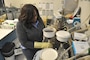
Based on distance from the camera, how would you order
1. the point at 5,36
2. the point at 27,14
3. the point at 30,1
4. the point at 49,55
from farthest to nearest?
1. the point at 30,1
2. the point at 5,36
3. the point at 27,14
4. the point at 49,55

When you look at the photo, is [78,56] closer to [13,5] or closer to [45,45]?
[45,45]

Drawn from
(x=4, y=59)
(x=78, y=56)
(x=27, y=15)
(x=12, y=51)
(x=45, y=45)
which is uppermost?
(x=27, y=15)

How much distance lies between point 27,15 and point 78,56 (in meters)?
0.92

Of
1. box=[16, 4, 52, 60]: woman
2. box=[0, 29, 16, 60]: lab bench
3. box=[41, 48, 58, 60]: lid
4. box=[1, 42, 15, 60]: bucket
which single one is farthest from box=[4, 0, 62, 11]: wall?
box=[41, 48, 58, 60]: lid

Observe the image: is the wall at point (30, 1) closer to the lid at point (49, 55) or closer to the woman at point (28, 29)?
the woman at point (28, 29)

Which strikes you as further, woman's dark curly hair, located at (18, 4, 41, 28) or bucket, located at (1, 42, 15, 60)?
bucket, located at (1, 42, 15, 60)

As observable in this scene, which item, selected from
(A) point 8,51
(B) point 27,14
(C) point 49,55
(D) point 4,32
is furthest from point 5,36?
(C) point 49,55

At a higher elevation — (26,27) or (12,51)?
(26,27)

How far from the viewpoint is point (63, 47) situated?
121cm

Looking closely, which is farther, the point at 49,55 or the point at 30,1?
the point at 30,1

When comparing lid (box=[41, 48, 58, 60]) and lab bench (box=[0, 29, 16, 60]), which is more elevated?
lid (box=[41, 48, 58, 60])

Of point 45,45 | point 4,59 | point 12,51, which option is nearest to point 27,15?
point 45,45

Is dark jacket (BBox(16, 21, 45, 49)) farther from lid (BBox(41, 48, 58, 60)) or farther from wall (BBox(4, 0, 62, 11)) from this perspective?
wall (BBox(4, 0, 62, 11))

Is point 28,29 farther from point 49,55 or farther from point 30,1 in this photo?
point 30,1
